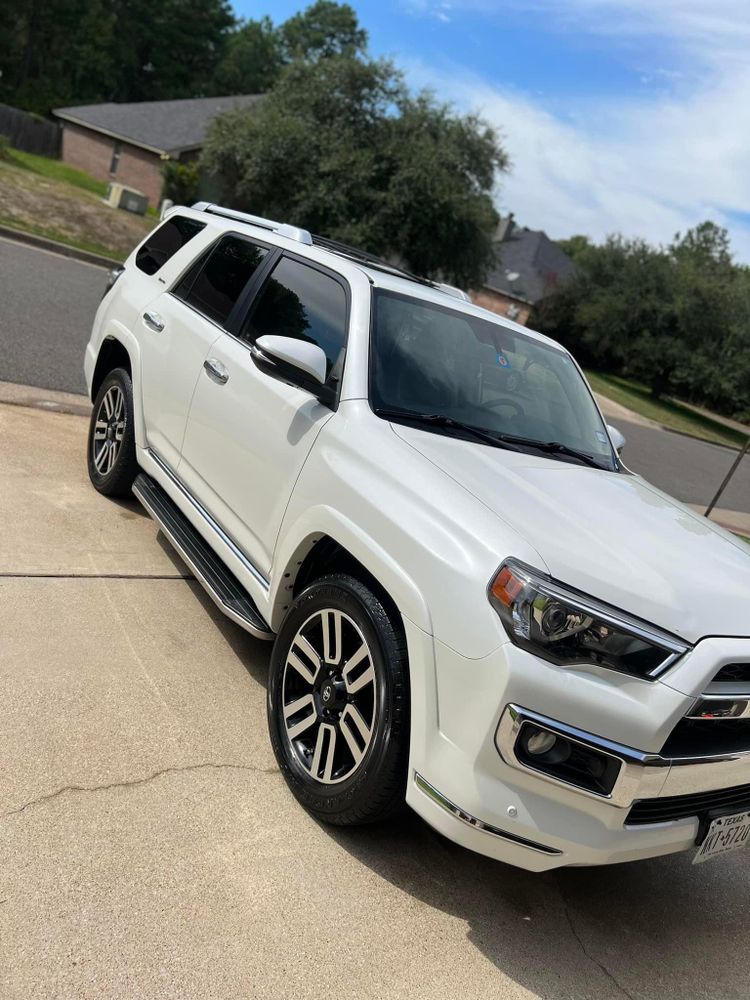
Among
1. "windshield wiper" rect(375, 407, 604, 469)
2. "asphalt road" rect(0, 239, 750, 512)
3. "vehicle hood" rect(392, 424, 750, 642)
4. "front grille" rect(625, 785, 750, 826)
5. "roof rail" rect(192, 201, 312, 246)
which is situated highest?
"roof rail" rect(192, 201, 312, 246)

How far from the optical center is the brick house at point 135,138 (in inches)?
1832

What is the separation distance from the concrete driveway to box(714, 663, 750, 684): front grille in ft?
3.49

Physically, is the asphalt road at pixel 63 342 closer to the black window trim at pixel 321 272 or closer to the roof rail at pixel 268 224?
the roof rail at pixel 268 224

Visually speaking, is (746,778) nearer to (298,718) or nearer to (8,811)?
(298,718)

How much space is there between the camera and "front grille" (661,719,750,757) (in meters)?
2.49

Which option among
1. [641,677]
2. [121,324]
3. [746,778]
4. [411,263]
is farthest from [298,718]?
[411,263]

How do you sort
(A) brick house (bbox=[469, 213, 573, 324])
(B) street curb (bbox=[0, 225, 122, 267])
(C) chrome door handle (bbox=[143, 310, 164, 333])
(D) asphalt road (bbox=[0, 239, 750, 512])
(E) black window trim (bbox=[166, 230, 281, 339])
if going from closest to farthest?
1. (E) black window trim (bbox=[166, 230, 281, 339])
2. (C) chrome door handle (bbox=[143, 310, 164, 333])
3. (D) asphalt road (bbox=[0, 239, 750, 512])
4. (B) street curb (bbox=[0, 225, 122, 267])
5. (A) brick house (bbox=[469, 213, 573, 324])

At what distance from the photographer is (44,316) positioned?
10734 mm

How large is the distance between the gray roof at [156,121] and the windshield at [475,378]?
153 feet

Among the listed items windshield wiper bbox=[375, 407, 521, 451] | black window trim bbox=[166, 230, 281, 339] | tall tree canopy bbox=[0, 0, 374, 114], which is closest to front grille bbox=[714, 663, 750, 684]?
windshield wiper bbox=[375, 407, 521, 451]

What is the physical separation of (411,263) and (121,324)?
1151 inches

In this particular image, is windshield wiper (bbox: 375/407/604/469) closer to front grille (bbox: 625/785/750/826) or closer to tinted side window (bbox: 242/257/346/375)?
tinted side window (bbox: 242/257/346/375)

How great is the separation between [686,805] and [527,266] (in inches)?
2310

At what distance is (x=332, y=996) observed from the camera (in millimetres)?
2328
